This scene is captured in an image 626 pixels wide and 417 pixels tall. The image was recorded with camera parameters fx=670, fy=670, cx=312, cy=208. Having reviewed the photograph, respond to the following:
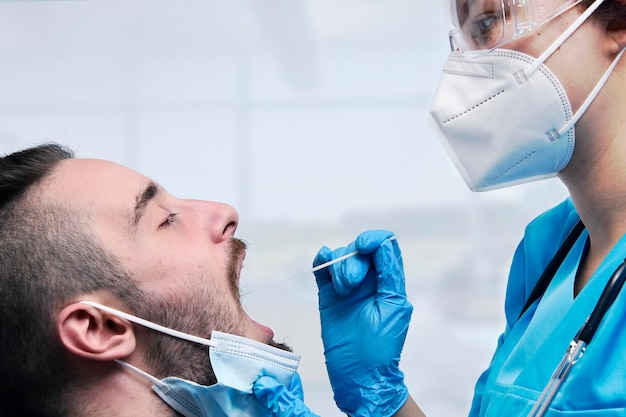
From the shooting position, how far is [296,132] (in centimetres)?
231

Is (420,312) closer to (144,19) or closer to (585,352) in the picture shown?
(585,352)

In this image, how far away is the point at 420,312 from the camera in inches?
87.1

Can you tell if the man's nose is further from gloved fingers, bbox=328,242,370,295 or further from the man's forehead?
gloved fingers, bbox=328,242,370,295

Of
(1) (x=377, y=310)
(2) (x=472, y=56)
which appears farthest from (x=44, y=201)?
(2) (x=472, y=56)

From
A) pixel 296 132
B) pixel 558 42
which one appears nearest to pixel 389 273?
pixel 558 42

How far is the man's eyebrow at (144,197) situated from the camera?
1.28 metres

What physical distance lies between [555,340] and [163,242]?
0.73 meters

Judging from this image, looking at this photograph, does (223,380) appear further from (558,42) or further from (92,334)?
(558,42)

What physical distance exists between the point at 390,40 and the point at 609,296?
1.49 m

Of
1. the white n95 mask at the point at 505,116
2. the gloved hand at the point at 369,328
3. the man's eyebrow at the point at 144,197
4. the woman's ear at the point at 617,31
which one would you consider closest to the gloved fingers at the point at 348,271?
the gloved hand at the point at 369,328

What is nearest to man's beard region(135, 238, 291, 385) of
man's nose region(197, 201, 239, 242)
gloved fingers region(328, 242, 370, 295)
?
man's nose region(197, 201, 239, 242)

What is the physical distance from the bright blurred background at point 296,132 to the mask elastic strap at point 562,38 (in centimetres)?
113

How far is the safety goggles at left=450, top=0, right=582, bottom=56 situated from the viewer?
1.13m

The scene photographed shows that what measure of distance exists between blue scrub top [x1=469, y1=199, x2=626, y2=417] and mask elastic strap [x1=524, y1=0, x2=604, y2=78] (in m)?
0.33
